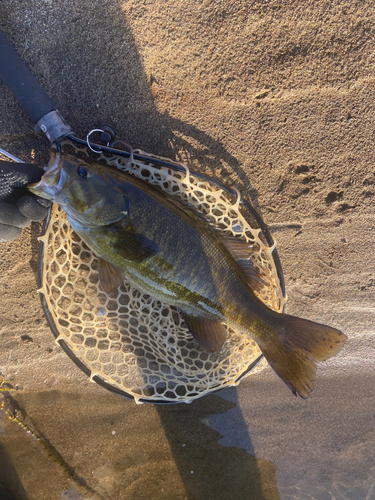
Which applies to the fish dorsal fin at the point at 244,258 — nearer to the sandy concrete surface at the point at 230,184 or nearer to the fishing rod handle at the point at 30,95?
the sandy concrete surface at the point at 230,184

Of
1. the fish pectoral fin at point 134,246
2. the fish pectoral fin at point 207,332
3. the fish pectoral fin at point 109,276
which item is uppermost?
the fish pectoral fin at point 134,246

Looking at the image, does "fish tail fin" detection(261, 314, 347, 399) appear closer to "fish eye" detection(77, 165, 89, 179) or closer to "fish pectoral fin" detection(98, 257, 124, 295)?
"fish pectoral fin" detection(98, 257, 124, 295)

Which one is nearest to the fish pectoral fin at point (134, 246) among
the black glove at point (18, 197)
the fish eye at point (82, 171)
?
the fish eye at point (82, 171)

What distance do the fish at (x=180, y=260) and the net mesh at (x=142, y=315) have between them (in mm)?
181

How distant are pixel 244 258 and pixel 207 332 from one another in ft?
1.69

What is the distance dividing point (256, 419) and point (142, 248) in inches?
72.1

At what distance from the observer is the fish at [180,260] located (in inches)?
65.1

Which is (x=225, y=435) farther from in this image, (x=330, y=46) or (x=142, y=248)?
(x=330, y=46)

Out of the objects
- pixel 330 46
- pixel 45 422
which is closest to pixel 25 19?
pixel 330 46

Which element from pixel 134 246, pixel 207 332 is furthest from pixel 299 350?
pixel 134 246

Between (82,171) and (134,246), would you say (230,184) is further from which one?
(82,171)

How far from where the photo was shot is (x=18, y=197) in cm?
192

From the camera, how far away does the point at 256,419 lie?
99.2 inches

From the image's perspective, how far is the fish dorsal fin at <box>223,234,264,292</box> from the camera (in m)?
1.89
